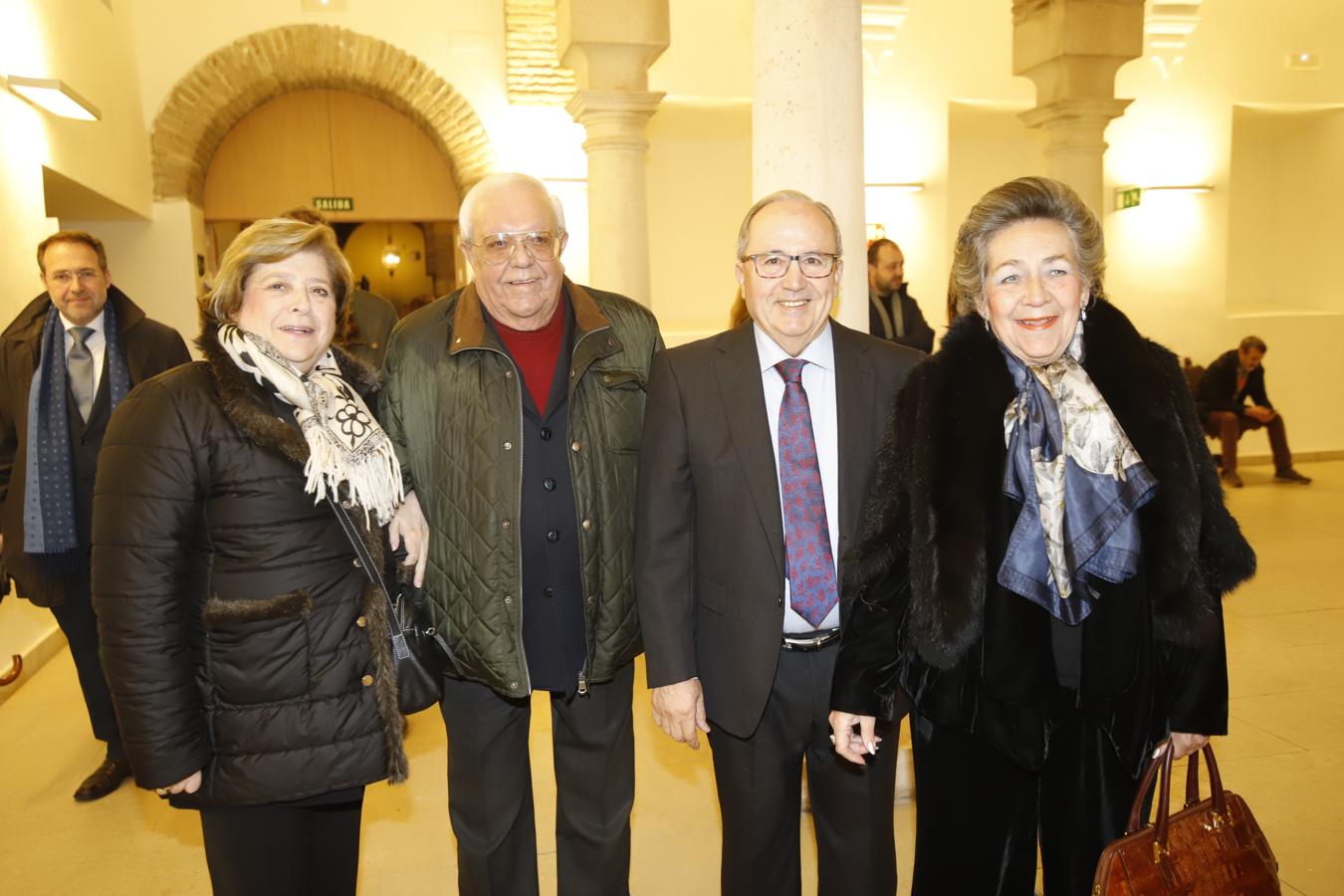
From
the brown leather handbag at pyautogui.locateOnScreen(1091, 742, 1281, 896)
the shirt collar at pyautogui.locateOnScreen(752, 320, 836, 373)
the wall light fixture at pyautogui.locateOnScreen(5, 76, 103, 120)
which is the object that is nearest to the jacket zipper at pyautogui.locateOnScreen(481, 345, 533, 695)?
Result: the shirt collar at pyautogui.locateOnScreen(752, 320, 836, 373)

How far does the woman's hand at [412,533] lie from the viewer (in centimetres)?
226

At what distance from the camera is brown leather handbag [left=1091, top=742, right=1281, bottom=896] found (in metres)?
1.67

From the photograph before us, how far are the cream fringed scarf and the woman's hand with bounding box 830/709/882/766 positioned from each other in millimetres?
1029

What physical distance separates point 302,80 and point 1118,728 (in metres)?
8.48

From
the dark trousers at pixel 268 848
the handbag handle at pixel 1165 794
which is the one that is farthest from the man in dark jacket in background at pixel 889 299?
the dark trousers at pixel 268 848

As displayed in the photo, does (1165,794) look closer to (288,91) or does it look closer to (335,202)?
(335,202)

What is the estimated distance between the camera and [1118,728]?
1827 mm

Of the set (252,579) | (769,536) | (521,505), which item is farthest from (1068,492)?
(252,579)

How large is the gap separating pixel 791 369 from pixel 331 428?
3.13 ft

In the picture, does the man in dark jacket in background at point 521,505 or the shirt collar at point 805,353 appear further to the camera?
the man in dark jacket in background at point 521,505

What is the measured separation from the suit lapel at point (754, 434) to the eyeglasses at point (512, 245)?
20.3 inches

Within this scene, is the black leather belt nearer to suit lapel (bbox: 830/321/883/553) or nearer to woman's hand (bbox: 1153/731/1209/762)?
suit lapel (bbox: 830/321/883/553)

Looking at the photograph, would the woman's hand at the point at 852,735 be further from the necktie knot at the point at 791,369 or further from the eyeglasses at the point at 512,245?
the eyeglasses at the point at 512,245

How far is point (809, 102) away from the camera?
3.11 m
